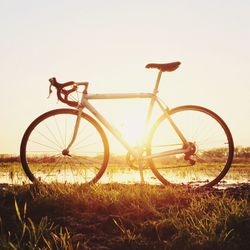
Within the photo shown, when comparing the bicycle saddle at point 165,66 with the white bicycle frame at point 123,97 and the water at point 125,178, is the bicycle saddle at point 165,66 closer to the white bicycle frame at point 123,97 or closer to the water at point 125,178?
the white bicycle frame at point 123,97

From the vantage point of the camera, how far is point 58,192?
594 centimetres

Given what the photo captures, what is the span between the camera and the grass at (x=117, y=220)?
4.03m

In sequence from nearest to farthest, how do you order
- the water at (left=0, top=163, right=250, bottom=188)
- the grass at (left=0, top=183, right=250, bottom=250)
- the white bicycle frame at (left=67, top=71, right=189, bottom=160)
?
1. the grass at (left=0, top=183, right=250, bottom=250)
2. the white bicycle frame at (left=67, top=71, right=189, bottom=160)
3. the water at (left=0, top=163, right=250, bottom=188)

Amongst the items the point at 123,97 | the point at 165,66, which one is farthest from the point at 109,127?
the point at 165,66

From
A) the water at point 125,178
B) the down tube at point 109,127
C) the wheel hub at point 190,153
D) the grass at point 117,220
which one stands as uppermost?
the down tube at point 109,127

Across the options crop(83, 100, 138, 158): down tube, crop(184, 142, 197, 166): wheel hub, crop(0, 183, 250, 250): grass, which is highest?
crop(83, 100, 138, 158): down tube

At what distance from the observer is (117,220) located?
15.6 feet

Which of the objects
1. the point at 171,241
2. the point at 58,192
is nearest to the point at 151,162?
the point at 58,192

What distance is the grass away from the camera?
4027 millimetres

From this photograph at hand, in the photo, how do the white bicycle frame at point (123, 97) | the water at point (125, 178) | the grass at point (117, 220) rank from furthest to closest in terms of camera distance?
the water at point (125, 178), the white bicycle frame at point (123, 97), the grass at point (117, 220)

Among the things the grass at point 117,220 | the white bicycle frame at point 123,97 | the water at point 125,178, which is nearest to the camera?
the grass at point 117,220

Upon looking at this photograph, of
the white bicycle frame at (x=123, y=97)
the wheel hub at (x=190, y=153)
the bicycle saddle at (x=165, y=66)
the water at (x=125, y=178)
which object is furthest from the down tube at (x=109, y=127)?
the bicycle saddle at (x=165, y=66)

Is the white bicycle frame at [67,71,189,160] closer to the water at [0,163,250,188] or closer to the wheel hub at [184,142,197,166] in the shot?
the wheel hub at [184,142,197,166]

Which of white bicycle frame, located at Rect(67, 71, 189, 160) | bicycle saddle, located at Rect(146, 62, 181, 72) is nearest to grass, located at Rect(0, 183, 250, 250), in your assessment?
white bicycle frame, located at Rect(67, 71, 189, 160)
